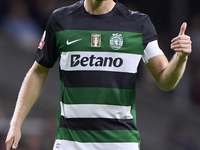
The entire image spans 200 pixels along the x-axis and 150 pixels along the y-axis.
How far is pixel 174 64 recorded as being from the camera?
2887 millimetres

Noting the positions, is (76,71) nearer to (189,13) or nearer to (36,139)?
(36,139)

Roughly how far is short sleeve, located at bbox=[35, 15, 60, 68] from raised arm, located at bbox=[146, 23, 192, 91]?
2.02 ft

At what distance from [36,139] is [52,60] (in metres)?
3.67

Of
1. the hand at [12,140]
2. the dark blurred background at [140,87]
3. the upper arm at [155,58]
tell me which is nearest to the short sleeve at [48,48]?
the hand at [12,140]

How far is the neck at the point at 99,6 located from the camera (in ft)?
10.1

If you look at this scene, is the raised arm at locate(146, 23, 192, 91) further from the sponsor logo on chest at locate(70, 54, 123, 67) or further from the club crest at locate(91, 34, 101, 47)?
the club crest at locate(91, 34, 101, 47)

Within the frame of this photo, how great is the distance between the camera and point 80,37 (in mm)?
3033

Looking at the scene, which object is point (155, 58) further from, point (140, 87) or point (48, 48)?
point (140, 87)

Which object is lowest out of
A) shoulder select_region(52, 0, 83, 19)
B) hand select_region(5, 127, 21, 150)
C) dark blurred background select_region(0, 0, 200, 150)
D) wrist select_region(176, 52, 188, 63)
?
dark blurred background select_region(0, 0, 200, 150)

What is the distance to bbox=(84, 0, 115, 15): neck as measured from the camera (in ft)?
10.1

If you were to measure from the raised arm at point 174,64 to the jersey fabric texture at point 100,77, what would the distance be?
0.42 feet

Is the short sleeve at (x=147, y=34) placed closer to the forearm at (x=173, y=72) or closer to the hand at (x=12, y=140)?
the forearm at (x=173, y=72)

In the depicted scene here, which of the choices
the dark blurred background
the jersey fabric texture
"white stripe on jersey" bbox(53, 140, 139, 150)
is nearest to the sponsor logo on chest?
the jersey fabric texture

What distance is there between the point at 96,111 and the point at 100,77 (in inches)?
8.1
